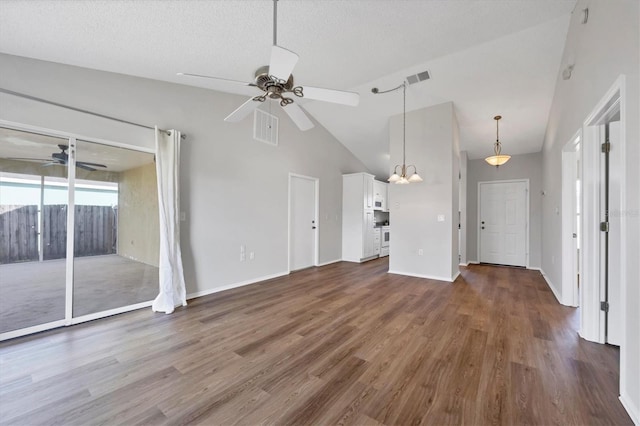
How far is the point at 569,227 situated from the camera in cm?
337

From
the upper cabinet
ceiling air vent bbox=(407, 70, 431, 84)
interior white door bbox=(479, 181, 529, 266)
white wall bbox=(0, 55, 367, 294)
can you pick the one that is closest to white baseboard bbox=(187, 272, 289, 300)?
white wall bbox=(0, 55, 367, 294)

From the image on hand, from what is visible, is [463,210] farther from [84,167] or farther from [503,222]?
[84,167]

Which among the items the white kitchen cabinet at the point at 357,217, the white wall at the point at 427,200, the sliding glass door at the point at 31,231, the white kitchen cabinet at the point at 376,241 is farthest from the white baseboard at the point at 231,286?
the white kitchen cabinet at the point at 376,241

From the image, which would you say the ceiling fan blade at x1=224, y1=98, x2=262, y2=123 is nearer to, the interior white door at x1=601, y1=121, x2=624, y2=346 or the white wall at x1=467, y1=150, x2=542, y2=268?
the interior white door at x1=601, y1=121, x2=624, y2=346

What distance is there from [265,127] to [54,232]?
316 centimetres

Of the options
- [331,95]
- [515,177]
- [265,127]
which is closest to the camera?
[331,95]

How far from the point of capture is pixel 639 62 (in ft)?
4.70

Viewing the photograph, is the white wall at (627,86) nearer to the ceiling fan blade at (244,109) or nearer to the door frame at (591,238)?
the door frame at (591,238)

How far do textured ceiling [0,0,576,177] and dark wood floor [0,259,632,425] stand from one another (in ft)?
8.86

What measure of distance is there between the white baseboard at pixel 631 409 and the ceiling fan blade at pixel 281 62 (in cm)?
284

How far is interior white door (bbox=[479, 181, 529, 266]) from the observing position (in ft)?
19.9

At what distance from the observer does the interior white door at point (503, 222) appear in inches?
239

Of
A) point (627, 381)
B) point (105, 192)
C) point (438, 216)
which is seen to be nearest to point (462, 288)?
point (438, 216)

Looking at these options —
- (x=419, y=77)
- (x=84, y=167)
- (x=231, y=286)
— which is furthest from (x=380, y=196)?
(x=84, y=167)
